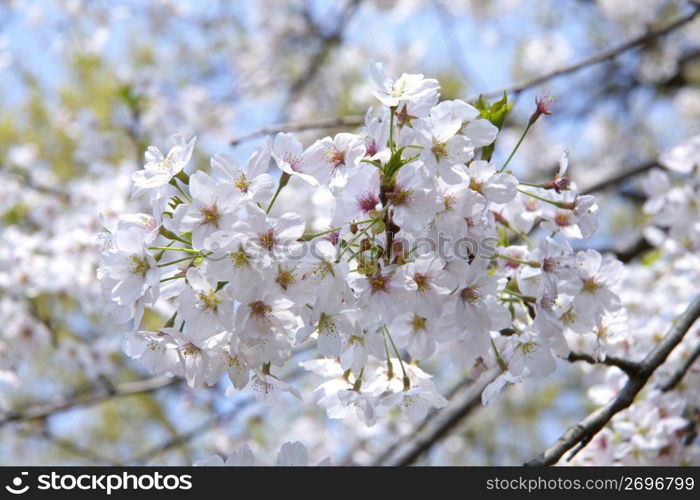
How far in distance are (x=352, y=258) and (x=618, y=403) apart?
2.95 feet

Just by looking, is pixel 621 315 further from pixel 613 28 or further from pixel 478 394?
pixel 613 28

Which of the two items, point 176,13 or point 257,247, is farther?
point 176,13

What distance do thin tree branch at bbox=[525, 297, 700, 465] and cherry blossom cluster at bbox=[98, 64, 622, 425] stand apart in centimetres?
26

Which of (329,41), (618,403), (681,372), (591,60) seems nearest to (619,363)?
(618,403)

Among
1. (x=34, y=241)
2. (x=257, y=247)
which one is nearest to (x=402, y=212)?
(x=257, y=247)

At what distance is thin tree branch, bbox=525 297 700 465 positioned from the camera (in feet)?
5.80

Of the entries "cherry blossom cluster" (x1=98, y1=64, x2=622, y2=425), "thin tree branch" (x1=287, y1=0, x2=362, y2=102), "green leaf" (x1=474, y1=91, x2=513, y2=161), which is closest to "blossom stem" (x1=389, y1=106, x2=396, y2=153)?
"cherry blossom cluster" (x1=98, y1=64, x2=622, y2=425)

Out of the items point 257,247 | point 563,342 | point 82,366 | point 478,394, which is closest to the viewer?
point 257,247

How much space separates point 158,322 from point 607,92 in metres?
4.72

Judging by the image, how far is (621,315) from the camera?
1931 millimetres

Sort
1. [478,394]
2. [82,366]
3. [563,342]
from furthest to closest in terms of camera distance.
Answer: [82,366] → [478,394] → [563,342]

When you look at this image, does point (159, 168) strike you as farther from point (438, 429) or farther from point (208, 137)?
point (208, 137)

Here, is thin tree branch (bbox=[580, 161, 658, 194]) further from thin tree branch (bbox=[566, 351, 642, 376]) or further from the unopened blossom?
the unopened blossom

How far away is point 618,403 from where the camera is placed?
1857mm
